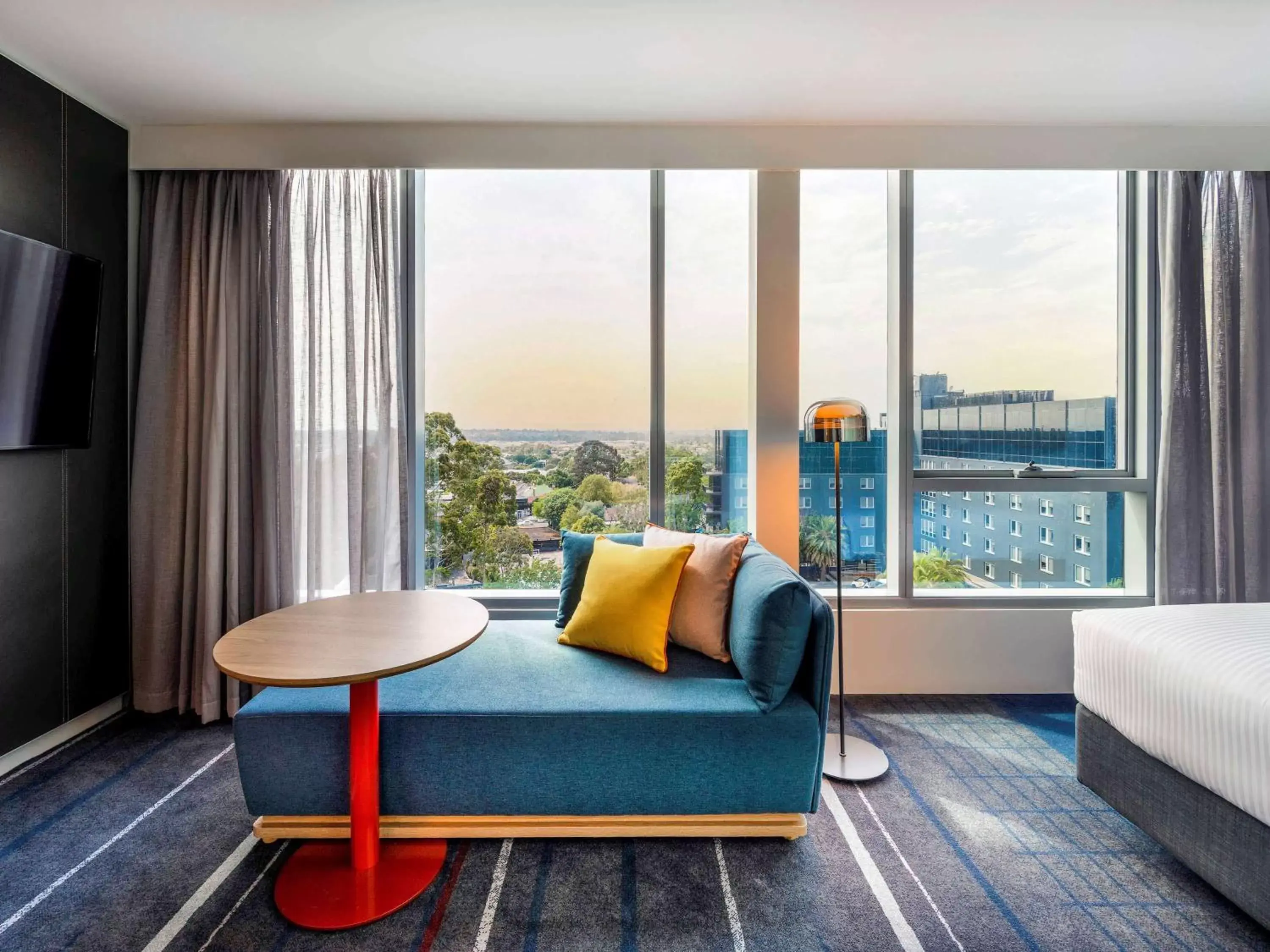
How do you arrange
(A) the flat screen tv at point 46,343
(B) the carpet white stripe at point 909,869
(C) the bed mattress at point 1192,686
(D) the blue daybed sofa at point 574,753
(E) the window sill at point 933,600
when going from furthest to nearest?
(E) the window sill at point 933,600, (A) the flat screen tv at point 46,343, (D) the blue daybed sofa at point 574,753, (B) the carpet white stripe at point 909,869, (C) the bed mattress at point 1192,686

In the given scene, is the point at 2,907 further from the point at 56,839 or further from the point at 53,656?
the point at 53,656

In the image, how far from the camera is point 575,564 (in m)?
2.49

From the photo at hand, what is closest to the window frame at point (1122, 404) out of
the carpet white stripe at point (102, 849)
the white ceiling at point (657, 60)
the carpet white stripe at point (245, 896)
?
the white ceiling at point (657, 60)

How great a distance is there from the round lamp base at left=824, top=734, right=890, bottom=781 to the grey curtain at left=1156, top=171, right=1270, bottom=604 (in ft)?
5.40

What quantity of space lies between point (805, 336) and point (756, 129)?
0.96m

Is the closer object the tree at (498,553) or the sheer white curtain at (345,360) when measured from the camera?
the sheer white curtain at (345,360)

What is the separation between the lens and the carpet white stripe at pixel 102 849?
5.08 ft

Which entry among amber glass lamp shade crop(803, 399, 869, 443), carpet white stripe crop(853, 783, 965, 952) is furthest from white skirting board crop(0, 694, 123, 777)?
amber glass lamp shade crop(803, 399, 869, 443)

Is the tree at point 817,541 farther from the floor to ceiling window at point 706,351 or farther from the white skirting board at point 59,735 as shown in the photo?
the white skirting board at point 59,735

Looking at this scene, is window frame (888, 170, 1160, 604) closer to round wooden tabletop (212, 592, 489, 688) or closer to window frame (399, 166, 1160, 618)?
window frame (399, 166, 1160, 618)

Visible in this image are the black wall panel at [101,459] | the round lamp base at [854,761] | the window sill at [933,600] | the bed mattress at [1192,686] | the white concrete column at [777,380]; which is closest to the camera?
the bed mattress at [1192,686]

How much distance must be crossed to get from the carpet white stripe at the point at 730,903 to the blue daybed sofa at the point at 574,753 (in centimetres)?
8

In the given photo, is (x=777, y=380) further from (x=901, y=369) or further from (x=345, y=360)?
(x=345, y=360)

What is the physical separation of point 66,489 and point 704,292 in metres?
2.86
